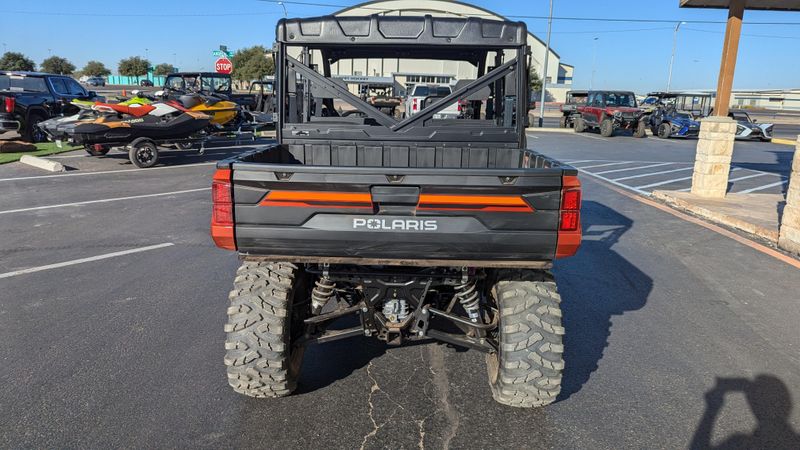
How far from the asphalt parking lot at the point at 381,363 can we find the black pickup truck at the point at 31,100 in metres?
10.4

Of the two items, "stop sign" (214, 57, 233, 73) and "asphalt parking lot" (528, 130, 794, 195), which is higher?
"stop sign" (214, 57, 233, 73)

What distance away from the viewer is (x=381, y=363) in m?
3.81

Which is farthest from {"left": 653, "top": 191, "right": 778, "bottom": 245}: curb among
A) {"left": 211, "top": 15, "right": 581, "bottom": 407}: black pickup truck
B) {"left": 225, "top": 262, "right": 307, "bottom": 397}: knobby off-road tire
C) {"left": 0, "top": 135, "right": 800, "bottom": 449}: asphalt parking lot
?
{"left": 225, "top": 262, "right": 307, "bottom": 397}: knobby off-road tire

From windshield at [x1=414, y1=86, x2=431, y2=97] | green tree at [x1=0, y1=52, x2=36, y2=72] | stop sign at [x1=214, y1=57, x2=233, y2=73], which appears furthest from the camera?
green tree at [x1=0, y1=52, x2=36, y2=72]

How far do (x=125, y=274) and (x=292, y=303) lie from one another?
9.98 ft

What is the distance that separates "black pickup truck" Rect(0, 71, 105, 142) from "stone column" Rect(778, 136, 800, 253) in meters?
16.3

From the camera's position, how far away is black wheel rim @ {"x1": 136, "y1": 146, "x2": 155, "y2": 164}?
40.5ft

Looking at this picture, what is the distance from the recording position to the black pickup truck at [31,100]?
14.9 metres

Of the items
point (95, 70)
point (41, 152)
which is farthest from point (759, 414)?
point (95, 70)

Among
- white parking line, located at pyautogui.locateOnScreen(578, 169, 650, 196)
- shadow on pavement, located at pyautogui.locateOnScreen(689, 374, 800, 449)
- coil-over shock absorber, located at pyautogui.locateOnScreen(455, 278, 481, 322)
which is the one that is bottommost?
shadow on pavement, located at pyautogui.locateOnScreen(689, 374, 800, 449)

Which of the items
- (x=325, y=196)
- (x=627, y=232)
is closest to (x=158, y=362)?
(x=325, y=196)

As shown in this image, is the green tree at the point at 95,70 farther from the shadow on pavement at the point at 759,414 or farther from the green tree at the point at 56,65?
the shadow on pavement at the point at 759,414

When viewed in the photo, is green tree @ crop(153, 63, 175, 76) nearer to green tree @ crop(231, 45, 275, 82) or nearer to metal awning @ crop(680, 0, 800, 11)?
green tree @ crop(231, 45, 275, 82)

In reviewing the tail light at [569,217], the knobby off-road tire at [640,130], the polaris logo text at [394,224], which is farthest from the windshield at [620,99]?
the polaris logo text at [394,224]
